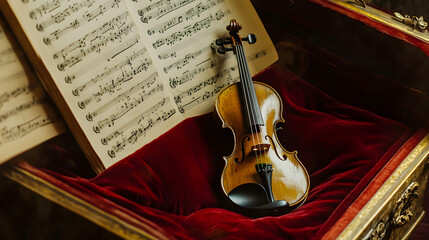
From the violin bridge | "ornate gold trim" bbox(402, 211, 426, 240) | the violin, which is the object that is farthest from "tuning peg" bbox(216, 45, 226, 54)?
"ornate gold trim" bbox(402, 211, 426, 240)

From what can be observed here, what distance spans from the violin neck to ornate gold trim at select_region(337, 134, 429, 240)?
0.37 meters

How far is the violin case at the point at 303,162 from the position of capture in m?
1.11

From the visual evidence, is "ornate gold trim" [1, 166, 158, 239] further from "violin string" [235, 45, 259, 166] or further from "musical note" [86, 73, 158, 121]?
"violin string" [235, 45, 259, 166]

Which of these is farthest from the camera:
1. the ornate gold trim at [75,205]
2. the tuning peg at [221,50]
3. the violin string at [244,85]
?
the tuning peg at [221,50]

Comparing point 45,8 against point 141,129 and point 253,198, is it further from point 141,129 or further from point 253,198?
point 253,198

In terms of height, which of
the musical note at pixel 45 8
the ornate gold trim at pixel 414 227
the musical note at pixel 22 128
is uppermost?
the musical note at pixel 45 8

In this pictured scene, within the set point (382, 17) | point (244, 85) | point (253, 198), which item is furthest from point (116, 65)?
point (382, 17)

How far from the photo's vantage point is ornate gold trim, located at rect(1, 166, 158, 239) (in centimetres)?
107

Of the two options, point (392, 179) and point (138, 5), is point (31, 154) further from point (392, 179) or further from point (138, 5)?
point (392, 179)

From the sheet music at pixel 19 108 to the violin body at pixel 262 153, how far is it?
0.48 metres

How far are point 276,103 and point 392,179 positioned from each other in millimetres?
401

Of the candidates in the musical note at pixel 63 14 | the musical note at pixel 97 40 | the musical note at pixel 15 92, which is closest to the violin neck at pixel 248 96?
the musical note at pixel 97 40

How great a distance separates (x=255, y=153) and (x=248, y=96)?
0.19m

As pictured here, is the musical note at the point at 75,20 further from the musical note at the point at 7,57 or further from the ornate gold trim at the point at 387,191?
the ornate gold trim at the point at 387,191
